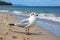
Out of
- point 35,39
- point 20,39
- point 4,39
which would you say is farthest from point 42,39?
point 4,39

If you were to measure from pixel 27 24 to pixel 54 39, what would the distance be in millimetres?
1905

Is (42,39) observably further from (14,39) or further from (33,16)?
(33,16)

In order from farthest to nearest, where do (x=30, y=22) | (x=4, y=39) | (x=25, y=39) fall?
1. (x=30, y=22)
2. (x=25, y=39)
3. (x=4, y=39)

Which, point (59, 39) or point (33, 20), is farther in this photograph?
point (33, 20)

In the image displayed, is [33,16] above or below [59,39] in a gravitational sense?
above

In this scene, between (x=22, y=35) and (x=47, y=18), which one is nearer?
(x=22, y=35)

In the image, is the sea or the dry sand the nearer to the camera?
the dry sand

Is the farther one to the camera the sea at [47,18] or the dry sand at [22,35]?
the sea at [47,18]

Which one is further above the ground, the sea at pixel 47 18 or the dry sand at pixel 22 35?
the dry sand at pixel 22 35

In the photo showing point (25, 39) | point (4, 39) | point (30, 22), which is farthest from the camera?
point (30, 22)

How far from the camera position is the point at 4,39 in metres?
7.52

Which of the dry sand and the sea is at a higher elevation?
the dry sand

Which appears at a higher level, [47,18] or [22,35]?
[22,35]

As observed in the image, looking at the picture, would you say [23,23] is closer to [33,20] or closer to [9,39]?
[33,20]
